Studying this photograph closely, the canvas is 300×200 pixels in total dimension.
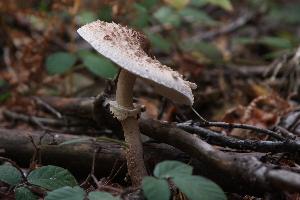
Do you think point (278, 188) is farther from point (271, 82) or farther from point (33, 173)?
point (271, 82)

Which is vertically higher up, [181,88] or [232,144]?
[181,88]

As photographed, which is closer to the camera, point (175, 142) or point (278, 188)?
Answer: point (278, 188)

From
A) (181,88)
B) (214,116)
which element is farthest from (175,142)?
(214,116)

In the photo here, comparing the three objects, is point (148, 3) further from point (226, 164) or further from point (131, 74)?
point (226, 164)

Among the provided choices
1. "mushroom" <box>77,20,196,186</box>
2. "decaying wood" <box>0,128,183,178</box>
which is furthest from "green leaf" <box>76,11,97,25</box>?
"mushroom" <box>77,20,196,186</box>


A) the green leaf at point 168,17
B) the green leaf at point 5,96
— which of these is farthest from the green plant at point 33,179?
the green leaf at point 168,17

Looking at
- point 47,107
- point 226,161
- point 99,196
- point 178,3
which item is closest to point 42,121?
point 47,107

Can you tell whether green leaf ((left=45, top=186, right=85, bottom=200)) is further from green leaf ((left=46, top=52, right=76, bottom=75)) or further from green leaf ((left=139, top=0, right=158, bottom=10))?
green leaf ((left=139, top=0, right=158, bottom=10))

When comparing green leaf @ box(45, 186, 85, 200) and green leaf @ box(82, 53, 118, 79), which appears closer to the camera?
green leaf @ box(45, 186, 85, 200)
